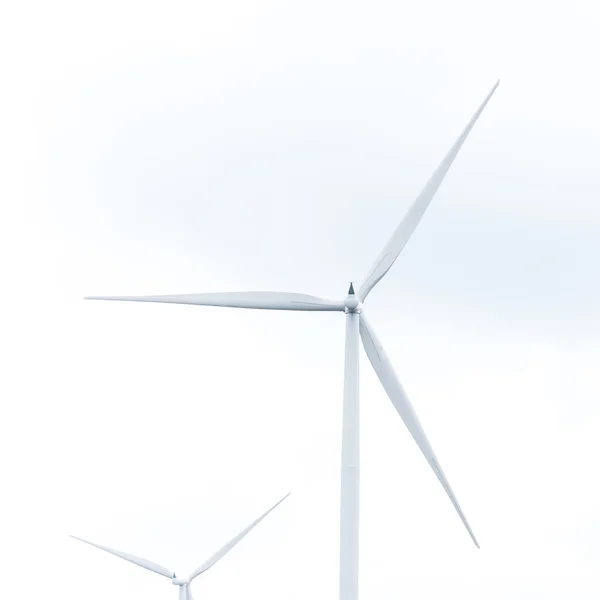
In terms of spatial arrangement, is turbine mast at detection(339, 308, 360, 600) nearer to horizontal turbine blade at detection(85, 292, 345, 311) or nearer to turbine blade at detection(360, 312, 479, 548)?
turbine blade at detection(360, 312, 479, 548)

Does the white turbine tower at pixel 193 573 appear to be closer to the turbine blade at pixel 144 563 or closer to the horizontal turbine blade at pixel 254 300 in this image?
the turbine blade at pixel 144 563

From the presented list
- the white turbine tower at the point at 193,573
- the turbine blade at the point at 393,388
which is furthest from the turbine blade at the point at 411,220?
the white turbine tower at the point at 193,573

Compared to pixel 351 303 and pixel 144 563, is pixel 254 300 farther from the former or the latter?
pixel 144 563

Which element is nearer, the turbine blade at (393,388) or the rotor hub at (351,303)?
the rotor hub at (351,303)

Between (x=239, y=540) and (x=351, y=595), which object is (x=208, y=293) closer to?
(x=351, y=595)

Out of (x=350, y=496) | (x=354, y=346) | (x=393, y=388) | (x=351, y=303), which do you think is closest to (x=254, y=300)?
(x=351, y=303)
